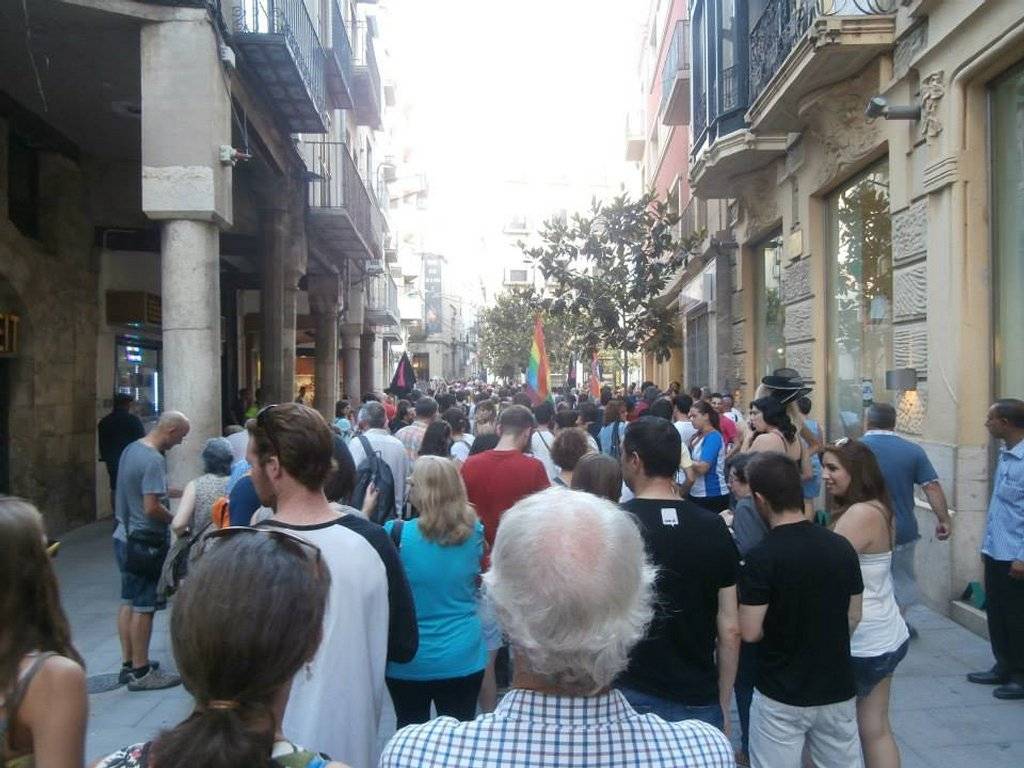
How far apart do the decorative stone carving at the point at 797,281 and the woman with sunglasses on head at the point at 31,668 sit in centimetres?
1065

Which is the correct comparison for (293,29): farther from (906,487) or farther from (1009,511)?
(1009,511)

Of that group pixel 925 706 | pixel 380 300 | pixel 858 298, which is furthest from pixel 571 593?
pixel 380 300

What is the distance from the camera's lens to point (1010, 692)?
5.71 m

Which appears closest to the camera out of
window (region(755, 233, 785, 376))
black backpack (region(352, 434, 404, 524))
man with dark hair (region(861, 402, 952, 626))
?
man with dark hair (region(861, 402, 952, 626))

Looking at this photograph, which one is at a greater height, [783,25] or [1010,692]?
[783,25]

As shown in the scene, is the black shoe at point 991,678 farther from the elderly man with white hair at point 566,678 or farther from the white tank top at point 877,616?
the elderly man with white hair at point 566,678

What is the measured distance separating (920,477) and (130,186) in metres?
11.4

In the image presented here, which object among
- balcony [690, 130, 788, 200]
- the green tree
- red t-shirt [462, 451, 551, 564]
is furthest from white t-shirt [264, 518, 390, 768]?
the green tree

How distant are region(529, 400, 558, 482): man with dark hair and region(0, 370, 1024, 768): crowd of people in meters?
1.20

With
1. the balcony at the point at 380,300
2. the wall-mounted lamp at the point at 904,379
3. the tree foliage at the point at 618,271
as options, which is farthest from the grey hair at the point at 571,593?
the balcony at the point at 380,300

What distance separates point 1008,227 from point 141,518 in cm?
721

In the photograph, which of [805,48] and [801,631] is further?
[805,48]

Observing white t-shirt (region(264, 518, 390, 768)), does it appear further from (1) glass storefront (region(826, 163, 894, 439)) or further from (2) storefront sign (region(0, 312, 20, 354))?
(2) storefront sign (region(0, 312, 20, 354))

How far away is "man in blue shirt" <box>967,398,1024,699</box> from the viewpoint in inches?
225
